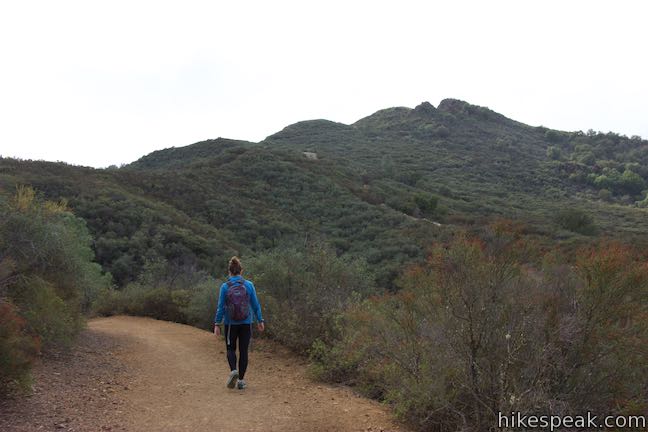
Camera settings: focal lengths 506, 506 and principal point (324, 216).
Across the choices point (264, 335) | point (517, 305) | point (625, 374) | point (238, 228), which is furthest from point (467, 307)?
point (238, 228)

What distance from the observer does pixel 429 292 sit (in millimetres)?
5230

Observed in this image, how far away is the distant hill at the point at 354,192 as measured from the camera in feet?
83.5

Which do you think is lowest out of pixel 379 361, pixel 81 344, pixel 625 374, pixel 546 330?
pixel 81 344

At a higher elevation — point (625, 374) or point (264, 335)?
point (625, 374)

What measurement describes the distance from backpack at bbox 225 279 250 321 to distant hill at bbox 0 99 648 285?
11.6 ft

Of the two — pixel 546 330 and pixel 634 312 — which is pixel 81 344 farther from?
pixel 634 312

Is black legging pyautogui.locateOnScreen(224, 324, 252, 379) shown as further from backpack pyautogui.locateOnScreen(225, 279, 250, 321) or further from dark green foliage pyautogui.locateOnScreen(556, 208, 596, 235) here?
dark green foliage pyautogui.locateOnScreen(556, 208, 596, 235)

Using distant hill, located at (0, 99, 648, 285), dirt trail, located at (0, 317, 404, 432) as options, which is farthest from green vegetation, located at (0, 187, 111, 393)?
distant hill, located at (0, 99, 648, 285)

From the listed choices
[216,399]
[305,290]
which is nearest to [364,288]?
[305,290]

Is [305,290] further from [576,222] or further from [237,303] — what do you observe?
[576,222]

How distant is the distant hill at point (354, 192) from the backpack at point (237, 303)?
3534 millimetres

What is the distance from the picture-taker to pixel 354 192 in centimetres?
4056

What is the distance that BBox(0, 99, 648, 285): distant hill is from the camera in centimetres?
2545

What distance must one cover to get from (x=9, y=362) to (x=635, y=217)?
51500mm
